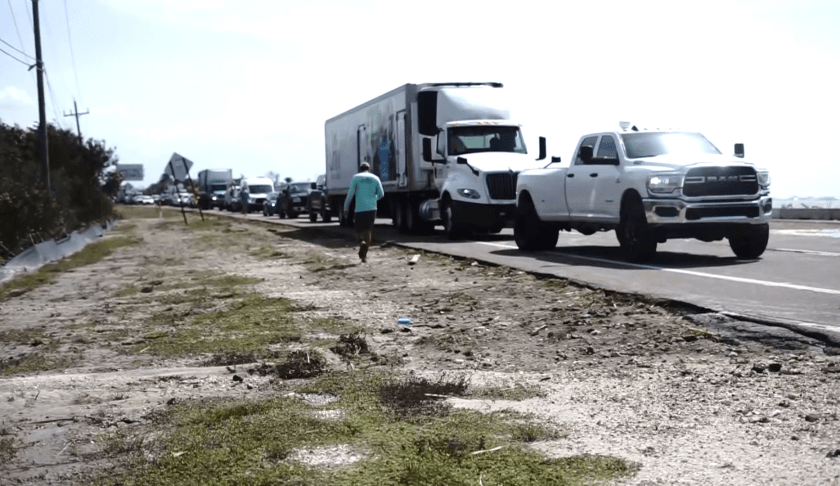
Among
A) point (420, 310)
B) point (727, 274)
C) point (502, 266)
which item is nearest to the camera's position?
point (420, 310)

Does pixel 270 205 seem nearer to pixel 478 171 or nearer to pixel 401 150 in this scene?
pixel 401 150

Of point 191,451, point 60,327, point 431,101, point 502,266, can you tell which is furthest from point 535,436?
point 431,101

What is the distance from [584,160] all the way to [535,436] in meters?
11.9

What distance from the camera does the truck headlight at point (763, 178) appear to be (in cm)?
1602

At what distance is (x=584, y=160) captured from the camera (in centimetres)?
1700

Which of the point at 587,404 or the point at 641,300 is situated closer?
the point at 587,404

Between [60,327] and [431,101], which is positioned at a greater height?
[431,101]

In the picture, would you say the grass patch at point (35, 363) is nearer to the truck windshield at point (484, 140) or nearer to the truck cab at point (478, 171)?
the truck cab at point (478, 171)

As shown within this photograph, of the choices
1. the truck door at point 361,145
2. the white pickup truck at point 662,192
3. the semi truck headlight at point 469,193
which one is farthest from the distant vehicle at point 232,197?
the white pickup truck at point 662,192

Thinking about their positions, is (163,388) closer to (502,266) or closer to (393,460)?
(393,460)

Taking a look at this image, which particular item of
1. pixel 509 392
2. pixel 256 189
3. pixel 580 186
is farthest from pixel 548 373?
pixel 256 189

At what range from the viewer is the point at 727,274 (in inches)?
530

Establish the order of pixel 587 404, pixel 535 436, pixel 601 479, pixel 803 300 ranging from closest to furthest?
pixel 601 479 < pixel 535 436 < pixel 587 404 < pixel 803 300

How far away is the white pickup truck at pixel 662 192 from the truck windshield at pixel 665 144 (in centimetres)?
2
